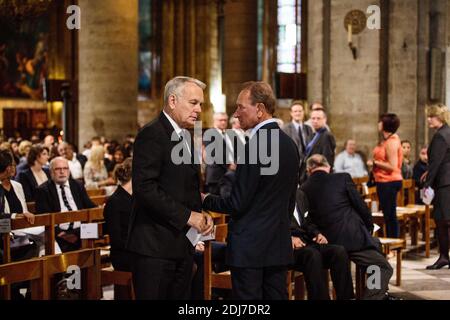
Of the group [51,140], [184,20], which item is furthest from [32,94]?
[51,140]

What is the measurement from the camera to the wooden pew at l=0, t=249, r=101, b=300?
18.3ft

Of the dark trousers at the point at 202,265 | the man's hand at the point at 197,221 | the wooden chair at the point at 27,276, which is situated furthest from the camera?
the dark trousers at the point at 202,265

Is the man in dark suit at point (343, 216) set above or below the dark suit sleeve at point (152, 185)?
below

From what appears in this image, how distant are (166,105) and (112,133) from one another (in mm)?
13762

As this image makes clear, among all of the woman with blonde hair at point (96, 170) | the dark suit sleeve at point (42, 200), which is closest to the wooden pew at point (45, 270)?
the dark suit sleeve at point (42, 200)

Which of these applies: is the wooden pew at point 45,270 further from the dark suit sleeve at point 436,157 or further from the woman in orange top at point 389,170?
the woman in orange top at point 389,170

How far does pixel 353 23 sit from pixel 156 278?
408 inches

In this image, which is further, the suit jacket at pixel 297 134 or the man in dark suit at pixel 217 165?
the man in dark suit at pixel 217 165

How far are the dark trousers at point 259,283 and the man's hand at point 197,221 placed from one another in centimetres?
41

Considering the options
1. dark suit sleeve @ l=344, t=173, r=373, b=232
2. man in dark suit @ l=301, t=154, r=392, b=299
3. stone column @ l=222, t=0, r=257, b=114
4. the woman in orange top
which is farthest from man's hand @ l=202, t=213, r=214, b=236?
stone column @ l=222, t=0, r=257, b=114

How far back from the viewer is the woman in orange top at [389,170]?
35.0ft

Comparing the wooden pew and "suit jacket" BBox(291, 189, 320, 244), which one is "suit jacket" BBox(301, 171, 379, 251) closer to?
"suit jacket" BBox(291, 189, 320, 244)
